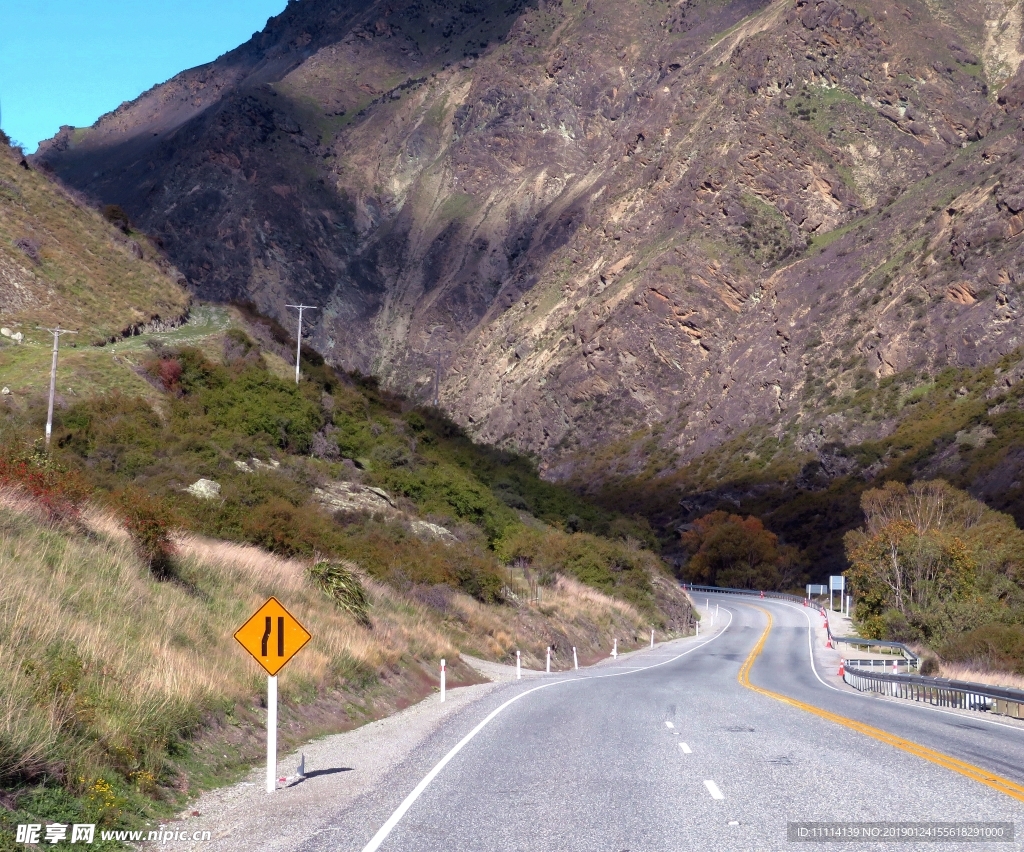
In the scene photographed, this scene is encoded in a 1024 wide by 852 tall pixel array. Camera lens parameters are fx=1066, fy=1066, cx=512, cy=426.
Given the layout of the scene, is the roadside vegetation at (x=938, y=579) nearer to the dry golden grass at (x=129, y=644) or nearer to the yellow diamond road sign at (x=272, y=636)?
the dry golden grass at (x=129, y=644)

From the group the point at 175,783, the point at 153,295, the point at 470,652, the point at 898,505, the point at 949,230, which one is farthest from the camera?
the point at 949,230

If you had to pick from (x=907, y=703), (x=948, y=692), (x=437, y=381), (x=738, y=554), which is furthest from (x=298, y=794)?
(x=437, y=381)

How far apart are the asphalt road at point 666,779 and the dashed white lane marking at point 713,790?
3 centimetres

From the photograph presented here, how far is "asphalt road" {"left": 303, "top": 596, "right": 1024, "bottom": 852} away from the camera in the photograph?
8.11m

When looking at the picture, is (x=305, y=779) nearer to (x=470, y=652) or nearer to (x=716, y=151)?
(x=470, y=652)

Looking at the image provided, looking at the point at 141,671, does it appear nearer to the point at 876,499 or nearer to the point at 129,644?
the point at 129,644

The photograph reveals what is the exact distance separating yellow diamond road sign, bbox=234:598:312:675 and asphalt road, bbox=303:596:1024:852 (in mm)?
1646

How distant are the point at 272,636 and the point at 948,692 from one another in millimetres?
16082

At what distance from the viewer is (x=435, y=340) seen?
454ft

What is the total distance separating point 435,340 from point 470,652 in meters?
110

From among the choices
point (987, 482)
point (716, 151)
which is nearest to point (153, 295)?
point (987, 482)

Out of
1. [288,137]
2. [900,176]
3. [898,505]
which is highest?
[288,137]

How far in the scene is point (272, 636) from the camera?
10.6 metres

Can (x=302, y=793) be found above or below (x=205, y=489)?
Result: below
